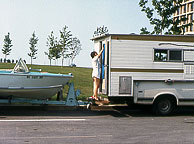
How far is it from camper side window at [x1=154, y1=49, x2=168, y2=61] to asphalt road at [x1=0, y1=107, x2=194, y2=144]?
2.12 m

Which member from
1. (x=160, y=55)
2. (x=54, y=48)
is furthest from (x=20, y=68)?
(x=54, y=48)

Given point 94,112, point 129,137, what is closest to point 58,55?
point 94,112

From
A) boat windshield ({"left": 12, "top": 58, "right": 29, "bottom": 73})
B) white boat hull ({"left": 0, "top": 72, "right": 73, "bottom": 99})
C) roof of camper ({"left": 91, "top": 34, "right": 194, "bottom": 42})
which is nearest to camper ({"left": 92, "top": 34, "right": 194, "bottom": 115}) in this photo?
roof of camper ({"left": 91, "top": 34, "right": 194, "bottom": 42})

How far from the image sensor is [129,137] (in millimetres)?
A: 8398

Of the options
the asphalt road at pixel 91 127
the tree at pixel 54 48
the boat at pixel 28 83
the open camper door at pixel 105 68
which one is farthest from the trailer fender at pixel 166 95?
the tree at pixel 54 48

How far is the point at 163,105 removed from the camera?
41.1 ft

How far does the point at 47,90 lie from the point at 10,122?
243 centimetres

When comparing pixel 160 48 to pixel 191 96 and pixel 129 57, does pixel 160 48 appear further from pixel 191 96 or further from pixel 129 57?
pixel 191 96

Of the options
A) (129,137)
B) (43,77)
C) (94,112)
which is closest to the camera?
(129,137)

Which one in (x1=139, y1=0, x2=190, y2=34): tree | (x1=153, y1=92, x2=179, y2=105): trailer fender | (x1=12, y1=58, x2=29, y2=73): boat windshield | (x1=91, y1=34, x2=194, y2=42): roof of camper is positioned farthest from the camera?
(x1=139, y1=0, x2=190, y2=34): tree

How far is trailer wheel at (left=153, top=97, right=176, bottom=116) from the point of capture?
12422mm

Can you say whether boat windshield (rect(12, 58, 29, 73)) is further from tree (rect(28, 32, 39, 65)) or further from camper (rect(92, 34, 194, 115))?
tree (rect(28, 32, 39, 65))

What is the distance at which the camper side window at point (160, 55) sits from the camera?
12.4 metres

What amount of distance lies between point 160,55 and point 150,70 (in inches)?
27.9
